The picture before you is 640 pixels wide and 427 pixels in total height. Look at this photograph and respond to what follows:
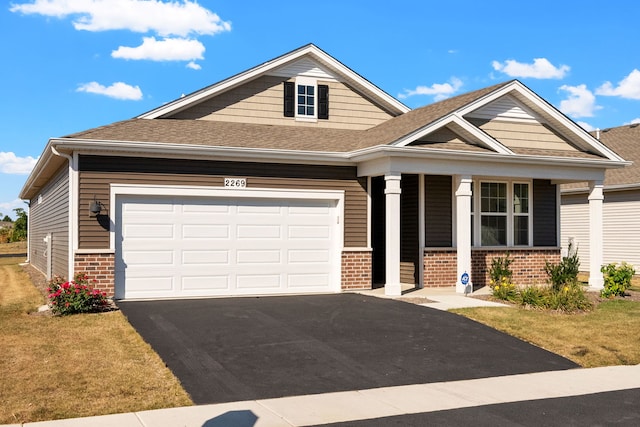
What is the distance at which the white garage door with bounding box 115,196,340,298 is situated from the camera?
1450 cm

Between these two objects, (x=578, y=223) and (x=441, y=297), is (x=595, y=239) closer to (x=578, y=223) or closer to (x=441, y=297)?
(x=441, y=297)

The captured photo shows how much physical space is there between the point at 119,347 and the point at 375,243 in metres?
10.8

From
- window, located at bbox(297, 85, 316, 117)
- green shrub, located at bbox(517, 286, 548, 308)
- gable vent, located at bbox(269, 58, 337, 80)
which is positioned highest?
gable vent, located at bbox(269, 58, 337, 80)

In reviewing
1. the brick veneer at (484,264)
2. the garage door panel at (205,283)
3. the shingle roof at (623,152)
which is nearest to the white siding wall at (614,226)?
the shingle roof at (623,152)

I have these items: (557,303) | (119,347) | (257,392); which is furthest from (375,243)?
(257,392)

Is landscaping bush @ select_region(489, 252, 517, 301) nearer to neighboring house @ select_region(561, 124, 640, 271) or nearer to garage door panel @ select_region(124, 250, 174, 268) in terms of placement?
neighboring house @ select_region(561, 124, 640, 271)

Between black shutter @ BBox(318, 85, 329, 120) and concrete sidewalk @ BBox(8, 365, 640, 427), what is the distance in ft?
36.8

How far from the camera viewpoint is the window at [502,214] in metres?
18.1

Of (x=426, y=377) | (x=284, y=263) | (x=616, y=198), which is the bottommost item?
(x=426, y=377)

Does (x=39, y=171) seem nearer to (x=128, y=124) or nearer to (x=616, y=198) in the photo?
(x=128, y=124)

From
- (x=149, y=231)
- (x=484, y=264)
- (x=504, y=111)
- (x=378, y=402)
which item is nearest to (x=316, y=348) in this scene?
(x=378, y=402)

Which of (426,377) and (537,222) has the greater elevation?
(537,222)

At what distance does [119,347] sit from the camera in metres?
9.69

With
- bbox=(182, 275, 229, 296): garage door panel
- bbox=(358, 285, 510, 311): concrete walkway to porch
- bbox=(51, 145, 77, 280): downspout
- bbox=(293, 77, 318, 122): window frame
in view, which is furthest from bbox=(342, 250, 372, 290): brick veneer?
bbox=(51, 145, 77, 280): downspout
